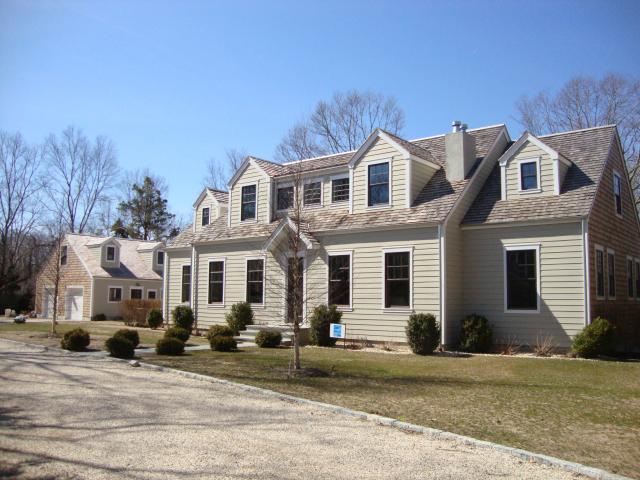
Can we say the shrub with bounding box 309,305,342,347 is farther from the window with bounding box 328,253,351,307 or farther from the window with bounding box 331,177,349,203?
the window with bounding box 331,177,349,203

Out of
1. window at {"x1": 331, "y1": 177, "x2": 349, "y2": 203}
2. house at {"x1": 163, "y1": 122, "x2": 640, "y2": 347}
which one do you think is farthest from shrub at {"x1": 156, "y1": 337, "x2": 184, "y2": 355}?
window at {"x1": 331, "y1": 177, "x2": 349, "y2": 203}

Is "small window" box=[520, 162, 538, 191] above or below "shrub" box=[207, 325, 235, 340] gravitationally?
above

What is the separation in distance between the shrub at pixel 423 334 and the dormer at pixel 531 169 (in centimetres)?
520

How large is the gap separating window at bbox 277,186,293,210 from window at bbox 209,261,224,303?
12.3 feet

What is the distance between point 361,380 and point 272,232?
11.5m

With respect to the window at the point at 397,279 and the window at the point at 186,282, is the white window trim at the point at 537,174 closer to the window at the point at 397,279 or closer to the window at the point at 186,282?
the window at the point at 397,279

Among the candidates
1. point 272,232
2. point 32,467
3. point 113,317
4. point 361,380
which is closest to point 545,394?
point 361,380

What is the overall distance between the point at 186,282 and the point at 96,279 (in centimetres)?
1436

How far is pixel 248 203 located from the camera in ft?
83.2

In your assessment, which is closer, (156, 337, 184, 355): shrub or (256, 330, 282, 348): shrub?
(156, 337, 184, 355): shrub

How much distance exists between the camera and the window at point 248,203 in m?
25.2

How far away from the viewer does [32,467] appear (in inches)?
230

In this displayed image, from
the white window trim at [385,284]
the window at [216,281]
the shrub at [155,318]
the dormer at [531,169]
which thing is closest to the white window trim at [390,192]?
the white window trim at [385,284]

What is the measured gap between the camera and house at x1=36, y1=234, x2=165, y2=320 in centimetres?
3950
